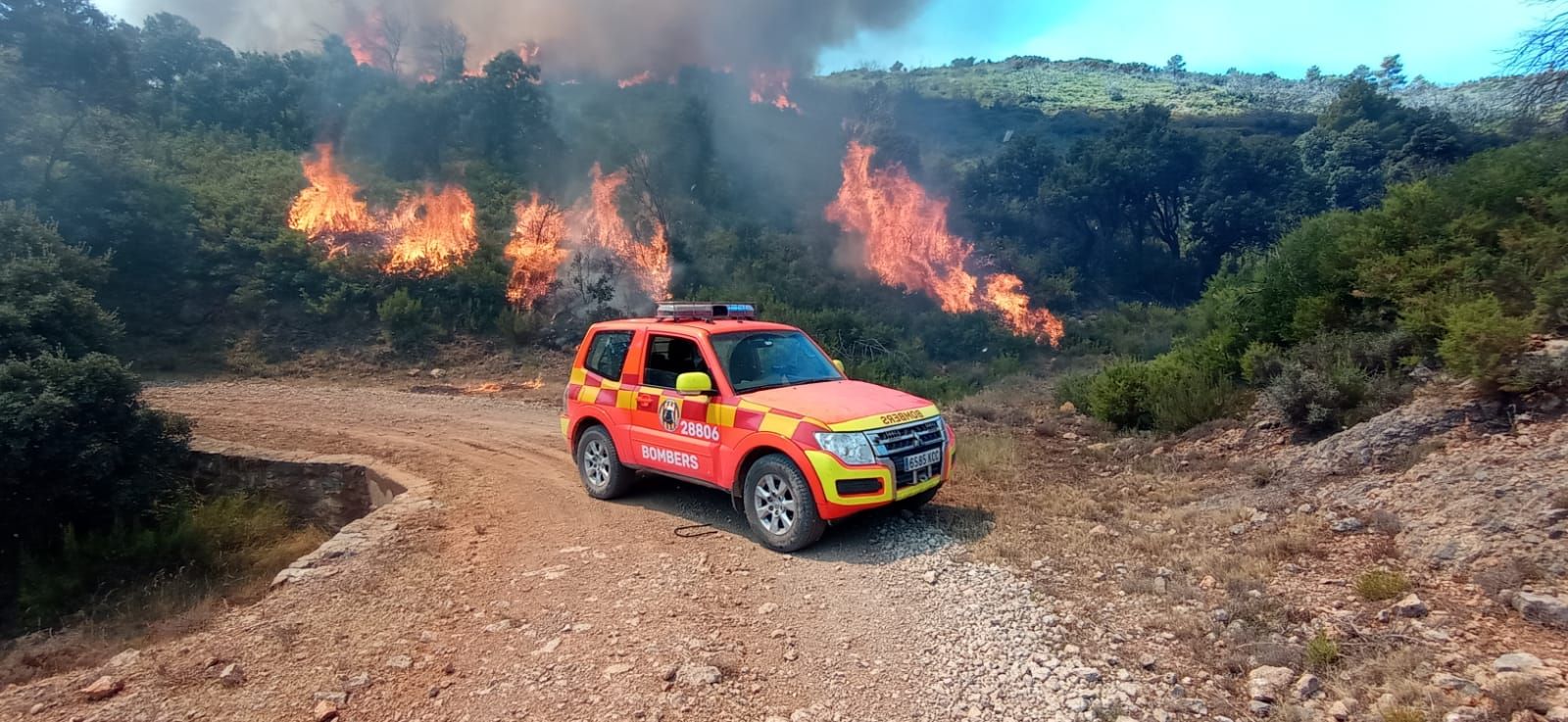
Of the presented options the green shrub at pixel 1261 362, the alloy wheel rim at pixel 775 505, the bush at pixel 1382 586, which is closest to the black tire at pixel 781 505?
the alloy wheel rim at pixel 775 505

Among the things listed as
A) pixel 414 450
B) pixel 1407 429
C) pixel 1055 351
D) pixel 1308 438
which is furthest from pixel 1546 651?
pixel 1055 351

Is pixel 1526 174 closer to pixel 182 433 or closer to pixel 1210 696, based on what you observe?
pixel 1210 696

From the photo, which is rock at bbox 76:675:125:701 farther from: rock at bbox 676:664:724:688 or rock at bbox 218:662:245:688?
rock at bbox 676:664:724:688

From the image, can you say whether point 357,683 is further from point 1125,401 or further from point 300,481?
point 1125,401

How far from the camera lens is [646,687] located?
427 centimetres

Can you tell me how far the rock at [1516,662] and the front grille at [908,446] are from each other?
141 inches

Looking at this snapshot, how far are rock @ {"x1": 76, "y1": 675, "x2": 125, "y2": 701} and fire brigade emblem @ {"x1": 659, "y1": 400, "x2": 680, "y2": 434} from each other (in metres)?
4.13

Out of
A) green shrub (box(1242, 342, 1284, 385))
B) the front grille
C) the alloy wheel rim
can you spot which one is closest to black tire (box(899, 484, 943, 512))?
the front grille

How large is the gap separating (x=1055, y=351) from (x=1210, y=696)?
2287 cm

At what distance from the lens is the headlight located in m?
5.96

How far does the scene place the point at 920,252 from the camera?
97.9 feet

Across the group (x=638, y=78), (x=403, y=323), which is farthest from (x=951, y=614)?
(x=638, y=78)

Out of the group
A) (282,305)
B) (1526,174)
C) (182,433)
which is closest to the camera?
(1526,174)

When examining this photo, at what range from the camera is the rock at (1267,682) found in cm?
380
